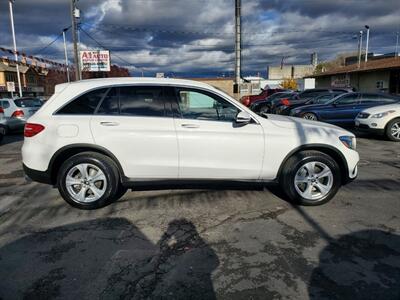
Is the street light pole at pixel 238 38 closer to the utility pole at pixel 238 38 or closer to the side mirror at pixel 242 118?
the utility pole at pixel 238 38

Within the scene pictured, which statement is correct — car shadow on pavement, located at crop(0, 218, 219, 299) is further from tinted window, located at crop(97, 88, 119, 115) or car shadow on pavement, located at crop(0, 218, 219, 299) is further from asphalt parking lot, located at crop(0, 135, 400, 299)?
tinted window, located at crop(97, 88, 119, 115)

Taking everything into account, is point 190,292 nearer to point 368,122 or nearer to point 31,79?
point 368,122

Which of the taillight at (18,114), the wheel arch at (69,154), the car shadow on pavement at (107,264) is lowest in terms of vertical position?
the car shadow on pavement at (107,264)

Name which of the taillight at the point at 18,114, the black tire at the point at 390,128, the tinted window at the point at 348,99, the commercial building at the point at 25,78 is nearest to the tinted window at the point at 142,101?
the black tire at the point at 390,128

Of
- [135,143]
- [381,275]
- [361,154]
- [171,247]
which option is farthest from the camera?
[361,154]

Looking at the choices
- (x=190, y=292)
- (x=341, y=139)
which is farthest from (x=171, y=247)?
(x=341, y=139)

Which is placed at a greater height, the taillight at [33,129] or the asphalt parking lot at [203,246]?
the taillight at [33,129]

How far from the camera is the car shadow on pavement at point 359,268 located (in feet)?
9.50

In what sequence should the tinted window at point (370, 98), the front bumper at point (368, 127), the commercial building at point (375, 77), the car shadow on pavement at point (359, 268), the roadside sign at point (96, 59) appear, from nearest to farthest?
the car shadow on pavement at point (359, 268)
the front bumper at point (368, 127)
the tinted window at point (370, 98)
the commercial building at point (375, 77)
the roadside sign at point (96, 59)

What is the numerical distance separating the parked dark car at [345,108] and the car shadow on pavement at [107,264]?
388 inches

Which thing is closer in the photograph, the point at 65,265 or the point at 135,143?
the point at 65,265

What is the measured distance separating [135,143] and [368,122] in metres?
8.72

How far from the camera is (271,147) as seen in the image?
475cm

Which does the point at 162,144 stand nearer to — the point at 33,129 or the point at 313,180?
the point at 33,129
